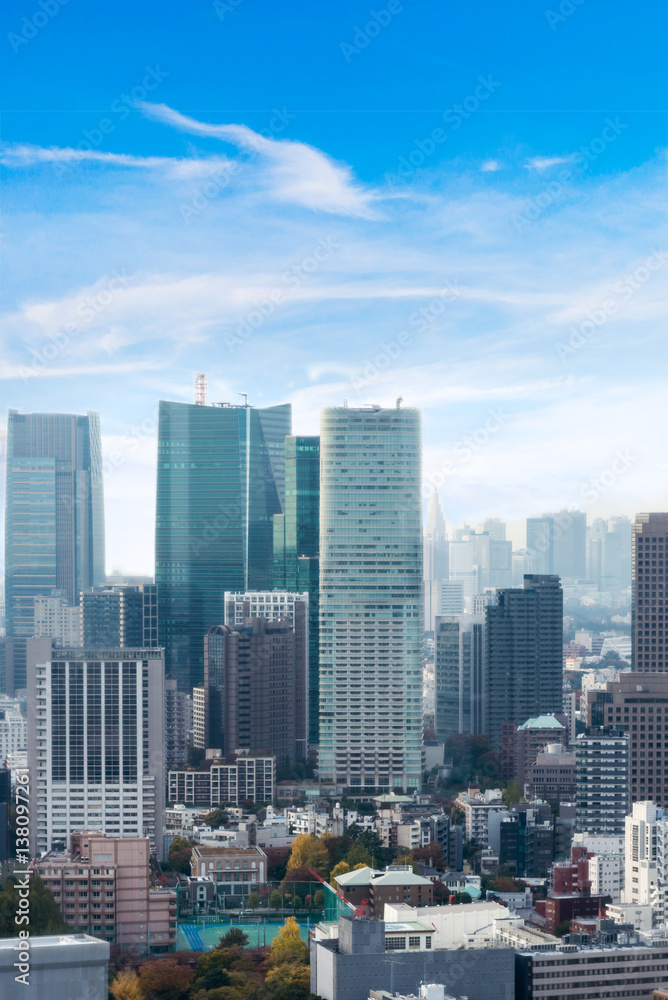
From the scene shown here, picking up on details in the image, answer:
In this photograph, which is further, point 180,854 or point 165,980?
point 180,854

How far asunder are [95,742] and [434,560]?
6309mm

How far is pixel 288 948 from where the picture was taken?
673cm

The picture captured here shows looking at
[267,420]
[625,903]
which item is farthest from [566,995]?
[267,420]

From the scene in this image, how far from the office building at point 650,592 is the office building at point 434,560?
2.16 m

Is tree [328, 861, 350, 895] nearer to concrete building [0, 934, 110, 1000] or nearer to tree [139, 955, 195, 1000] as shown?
tree [139, 955, 195, 1000]

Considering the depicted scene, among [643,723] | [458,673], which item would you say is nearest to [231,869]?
[643,723]

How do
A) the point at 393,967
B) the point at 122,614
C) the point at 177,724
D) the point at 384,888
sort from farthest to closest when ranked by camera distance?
1. the point at 122,614
2. the point at 177,724
3. the point at 384,888
4. the point at 393,967

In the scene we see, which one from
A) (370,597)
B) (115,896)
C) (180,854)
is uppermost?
(370,597)

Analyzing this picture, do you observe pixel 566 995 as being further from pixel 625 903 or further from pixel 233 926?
pixel 233 926

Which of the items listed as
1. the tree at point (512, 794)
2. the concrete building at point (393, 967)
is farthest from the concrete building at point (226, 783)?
the concrete building at point (393, 967)

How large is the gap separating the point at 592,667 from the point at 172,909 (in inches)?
392

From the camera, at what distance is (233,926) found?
761cm

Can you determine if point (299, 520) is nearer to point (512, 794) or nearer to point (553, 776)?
point (553, 776)

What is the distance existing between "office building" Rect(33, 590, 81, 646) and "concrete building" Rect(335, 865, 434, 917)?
23.4 feet
